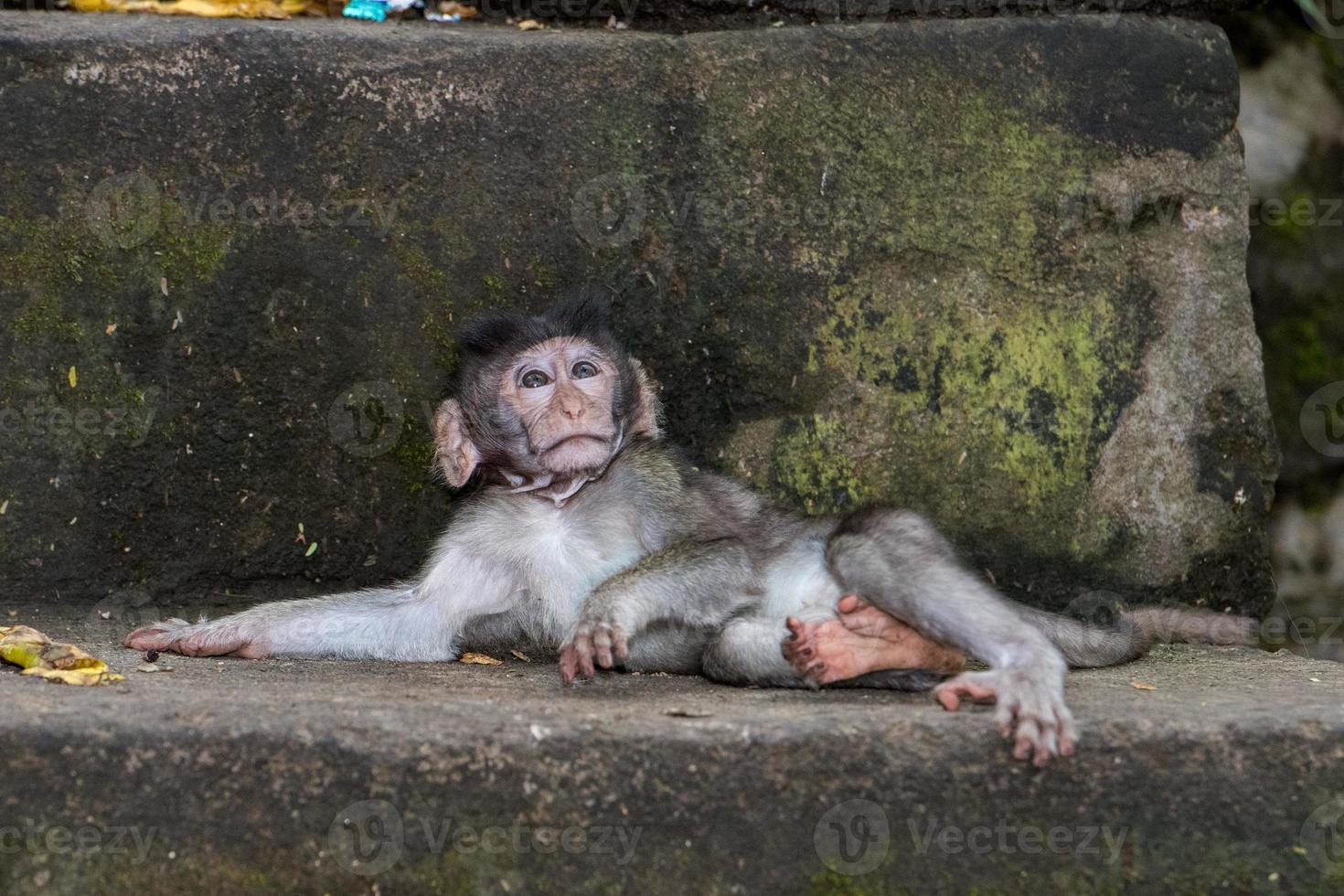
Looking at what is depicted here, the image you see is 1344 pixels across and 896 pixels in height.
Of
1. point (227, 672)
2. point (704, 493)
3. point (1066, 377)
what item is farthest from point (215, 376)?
point (1066, 377)

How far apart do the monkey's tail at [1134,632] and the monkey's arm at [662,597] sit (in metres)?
0.90

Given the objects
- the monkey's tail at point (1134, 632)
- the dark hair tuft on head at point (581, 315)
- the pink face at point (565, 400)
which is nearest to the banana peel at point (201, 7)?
the dark hair tuft on head at point (581, 315)

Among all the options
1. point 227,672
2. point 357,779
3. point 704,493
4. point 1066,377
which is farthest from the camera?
point 1066,377

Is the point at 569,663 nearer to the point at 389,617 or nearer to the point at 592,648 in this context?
the point at 592,648

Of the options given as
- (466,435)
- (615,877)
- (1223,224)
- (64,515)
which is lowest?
(615,877)

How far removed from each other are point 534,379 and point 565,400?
149 millimetres

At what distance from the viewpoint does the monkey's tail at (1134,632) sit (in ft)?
15.5

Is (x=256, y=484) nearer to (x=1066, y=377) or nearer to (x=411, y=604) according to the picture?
(x=411, y=604)

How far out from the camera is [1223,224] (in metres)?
5.43

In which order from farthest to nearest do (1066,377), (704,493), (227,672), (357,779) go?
1. (1066,377)
2. (704,493)
3. (227,672)
4. (357,779)

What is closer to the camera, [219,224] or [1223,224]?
[219,224]

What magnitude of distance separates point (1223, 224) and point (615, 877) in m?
3.42

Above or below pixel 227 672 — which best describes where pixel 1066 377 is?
above

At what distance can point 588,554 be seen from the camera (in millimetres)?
4887
